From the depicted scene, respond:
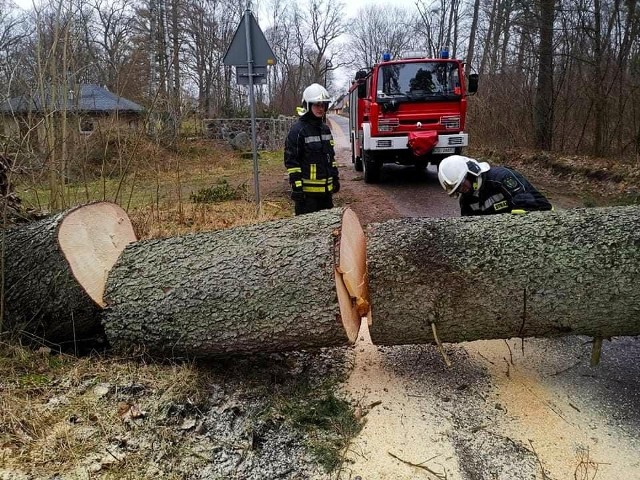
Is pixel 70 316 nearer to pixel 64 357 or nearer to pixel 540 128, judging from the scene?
pixel 64 357

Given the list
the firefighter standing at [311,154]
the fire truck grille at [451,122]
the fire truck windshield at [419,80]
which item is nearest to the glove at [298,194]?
the firefighter standing at [311,154]

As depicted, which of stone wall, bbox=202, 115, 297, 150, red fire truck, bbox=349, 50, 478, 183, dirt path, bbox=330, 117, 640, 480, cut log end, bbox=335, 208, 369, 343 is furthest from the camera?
stone wall, bbox=202, 115, 297, 150

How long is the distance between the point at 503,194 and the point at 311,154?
1839 mm

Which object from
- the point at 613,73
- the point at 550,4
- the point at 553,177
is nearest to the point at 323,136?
the point at 553,177

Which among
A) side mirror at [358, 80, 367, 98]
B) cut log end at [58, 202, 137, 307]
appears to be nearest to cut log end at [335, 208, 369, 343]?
cut log end at [58, 202, 137, 307]

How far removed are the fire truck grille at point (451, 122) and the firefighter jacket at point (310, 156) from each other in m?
4.19

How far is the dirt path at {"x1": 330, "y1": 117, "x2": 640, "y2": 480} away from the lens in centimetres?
218

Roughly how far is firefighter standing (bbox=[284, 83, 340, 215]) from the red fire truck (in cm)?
375

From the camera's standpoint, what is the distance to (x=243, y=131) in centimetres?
1998

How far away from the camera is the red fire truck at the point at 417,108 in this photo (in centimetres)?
815

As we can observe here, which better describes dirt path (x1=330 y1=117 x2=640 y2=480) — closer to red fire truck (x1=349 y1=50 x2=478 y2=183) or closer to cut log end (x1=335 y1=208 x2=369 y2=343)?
cut log end (x1=335 y1=208 x2=369 y2=343)

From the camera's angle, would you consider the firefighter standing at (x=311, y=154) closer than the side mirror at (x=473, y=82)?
Yes

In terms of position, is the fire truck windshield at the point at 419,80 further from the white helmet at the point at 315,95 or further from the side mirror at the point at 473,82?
the white helmet at the point at 315,95

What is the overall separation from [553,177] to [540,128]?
8.44 feet
